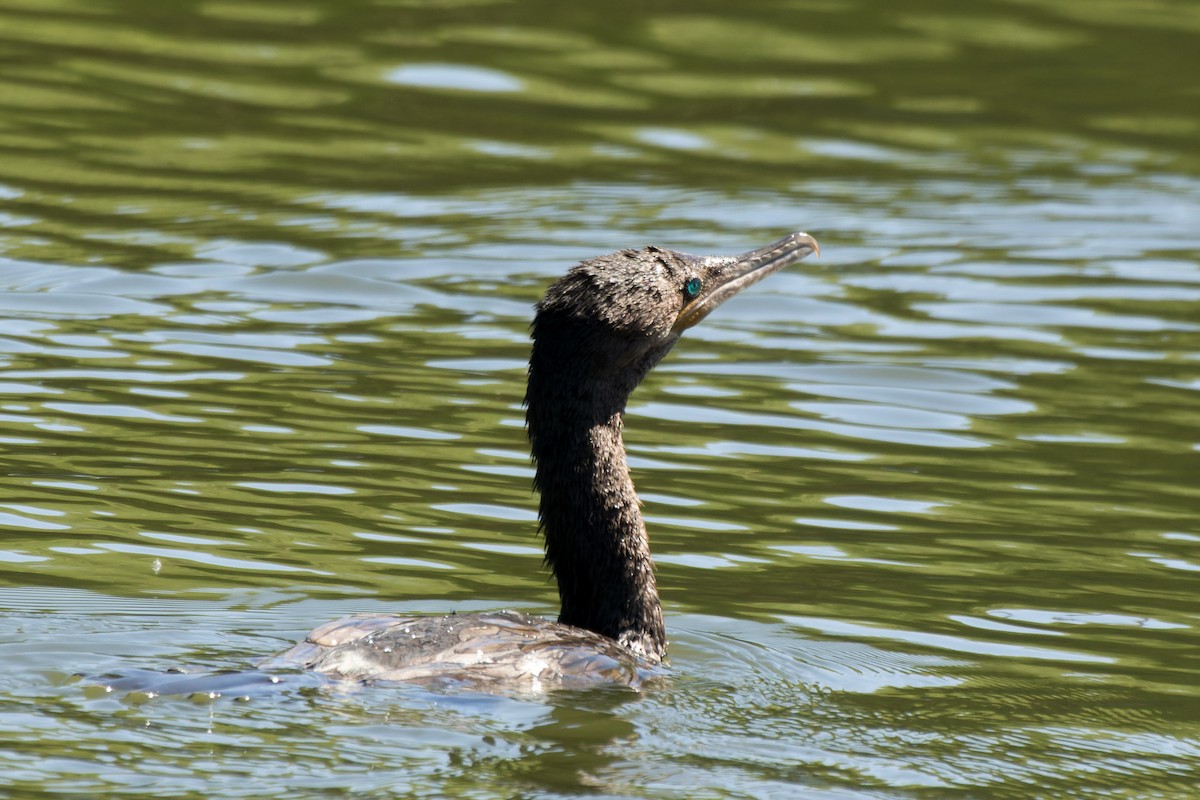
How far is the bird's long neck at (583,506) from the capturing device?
792 cm

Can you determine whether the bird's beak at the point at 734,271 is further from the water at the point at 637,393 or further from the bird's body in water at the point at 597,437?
the water at the point at 637,393

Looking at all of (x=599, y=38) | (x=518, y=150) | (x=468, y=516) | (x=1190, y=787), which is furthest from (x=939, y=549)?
(x=599, y=38)

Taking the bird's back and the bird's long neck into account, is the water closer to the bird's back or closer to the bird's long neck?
the bird's back

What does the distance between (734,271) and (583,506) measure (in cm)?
141

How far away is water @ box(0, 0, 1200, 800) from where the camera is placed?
6.59 meters

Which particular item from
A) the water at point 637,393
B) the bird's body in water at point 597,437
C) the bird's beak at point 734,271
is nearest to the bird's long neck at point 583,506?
the bird's body in water at point 597,437

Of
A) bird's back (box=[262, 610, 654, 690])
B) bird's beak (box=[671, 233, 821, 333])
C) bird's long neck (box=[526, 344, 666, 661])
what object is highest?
bird's beak (box=[671, 233, 821, 333])

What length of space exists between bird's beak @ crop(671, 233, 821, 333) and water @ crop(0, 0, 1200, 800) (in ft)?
3.55

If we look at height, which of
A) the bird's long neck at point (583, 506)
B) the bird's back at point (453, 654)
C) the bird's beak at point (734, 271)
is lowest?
the bird's back at point (453, 654)

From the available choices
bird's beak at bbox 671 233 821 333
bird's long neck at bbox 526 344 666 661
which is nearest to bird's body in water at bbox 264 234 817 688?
bird's long neck at bbox 526 344 666 661

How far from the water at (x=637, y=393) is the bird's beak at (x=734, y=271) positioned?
1082 millimetres

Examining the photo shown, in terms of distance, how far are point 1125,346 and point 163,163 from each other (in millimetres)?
7384

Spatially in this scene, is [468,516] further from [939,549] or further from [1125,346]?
[1125,346]

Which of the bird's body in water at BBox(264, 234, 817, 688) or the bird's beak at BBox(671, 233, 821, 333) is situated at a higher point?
the bird's beak at BBox(671, 233, 821, 333)
